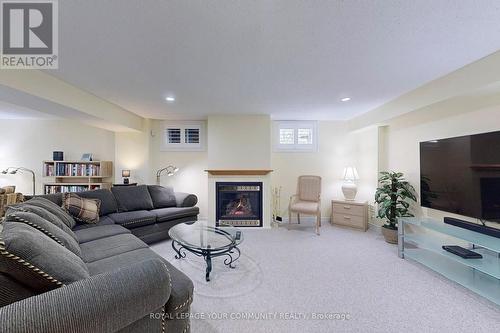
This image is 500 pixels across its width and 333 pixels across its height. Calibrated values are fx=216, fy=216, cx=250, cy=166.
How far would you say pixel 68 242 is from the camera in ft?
5.29

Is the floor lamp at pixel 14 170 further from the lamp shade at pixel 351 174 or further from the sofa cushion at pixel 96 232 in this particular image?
the lamp shade at pixel 351 174

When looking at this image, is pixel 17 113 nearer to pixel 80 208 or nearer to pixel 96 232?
pixel 80 208

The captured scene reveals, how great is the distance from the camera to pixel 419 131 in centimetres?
338

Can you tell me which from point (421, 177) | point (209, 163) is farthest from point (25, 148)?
point (421, 177)

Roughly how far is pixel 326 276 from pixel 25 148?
21.4 feet

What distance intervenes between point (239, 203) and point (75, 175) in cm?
359

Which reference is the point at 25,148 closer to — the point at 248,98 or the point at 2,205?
the point at 2,205

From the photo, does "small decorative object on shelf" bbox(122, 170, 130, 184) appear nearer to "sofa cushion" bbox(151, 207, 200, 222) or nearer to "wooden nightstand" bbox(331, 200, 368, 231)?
"sofa cushion" bbox(151, 207, 200, 222)

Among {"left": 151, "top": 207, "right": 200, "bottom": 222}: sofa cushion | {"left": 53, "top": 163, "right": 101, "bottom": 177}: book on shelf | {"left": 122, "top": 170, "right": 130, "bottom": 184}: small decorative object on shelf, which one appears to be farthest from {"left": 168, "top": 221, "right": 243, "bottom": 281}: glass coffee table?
{"left": 53, "top": 163, "right": 101, "bottom": 177}: book on shelf

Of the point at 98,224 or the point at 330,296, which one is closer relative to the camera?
the point at 330,296

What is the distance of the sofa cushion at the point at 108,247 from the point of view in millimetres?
1918

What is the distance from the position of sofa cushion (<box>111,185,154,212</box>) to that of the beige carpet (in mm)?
1134

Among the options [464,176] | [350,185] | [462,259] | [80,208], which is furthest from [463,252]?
[80,208]

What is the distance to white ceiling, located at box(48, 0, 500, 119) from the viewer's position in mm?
1468
